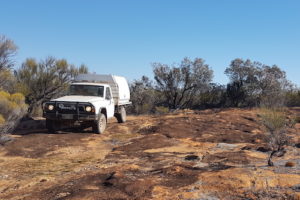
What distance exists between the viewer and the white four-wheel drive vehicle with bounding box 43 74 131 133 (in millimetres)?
11352

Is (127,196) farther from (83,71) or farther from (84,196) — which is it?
(83,71)

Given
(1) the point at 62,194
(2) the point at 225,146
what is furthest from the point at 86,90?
(1) the point at 62,194

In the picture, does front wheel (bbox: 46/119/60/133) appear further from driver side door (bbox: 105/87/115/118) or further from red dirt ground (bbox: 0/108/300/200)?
driver side door (bbox: 105/87/115/118)

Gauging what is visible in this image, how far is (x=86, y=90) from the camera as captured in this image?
508 inches

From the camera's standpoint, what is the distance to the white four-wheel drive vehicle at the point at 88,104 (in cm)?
1135

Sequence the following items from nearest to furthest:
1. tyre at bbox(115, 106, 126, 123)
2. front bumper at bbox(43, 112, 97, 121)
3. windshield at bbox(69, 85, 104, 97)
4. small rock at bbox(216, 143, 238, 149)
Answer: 1. small rock at bbox(216, 143, 238, 149)
2. front bumper at bbox(43, 112, 97, 121)
3. windshield at bbox(69, 85, 104, 97)
4. tyre at bbox(115, 106, 126, 123)

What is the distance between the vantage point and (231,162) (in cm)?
738

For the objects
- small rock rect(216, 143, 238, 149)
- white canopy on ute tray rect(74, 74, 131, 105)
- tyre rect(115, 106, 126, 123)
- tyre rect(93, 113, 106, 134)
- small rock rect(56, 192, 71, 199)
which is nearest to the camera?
small rock rect(56, 192, 71, 199)

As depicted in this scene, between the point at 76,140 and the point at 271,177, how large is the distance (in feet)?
22.6

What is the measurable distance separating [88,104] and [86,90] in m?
1.71

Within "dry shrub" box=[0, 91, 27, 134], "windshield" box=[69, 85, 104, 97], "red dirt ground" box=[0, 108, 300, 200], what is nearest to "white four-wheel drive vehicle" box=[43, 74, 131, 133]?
"windshield" box=[69, 85, 104, 97]

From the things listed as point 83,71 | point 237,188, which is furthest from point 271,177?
point 83,71

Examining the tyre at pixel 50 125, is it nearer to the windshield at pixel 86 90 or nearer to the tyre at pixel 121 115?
the windshield at pixel 86 90

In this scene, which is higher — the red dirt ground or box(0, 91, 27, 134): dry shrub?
box(0, 91, 27, 134): dry shrub
